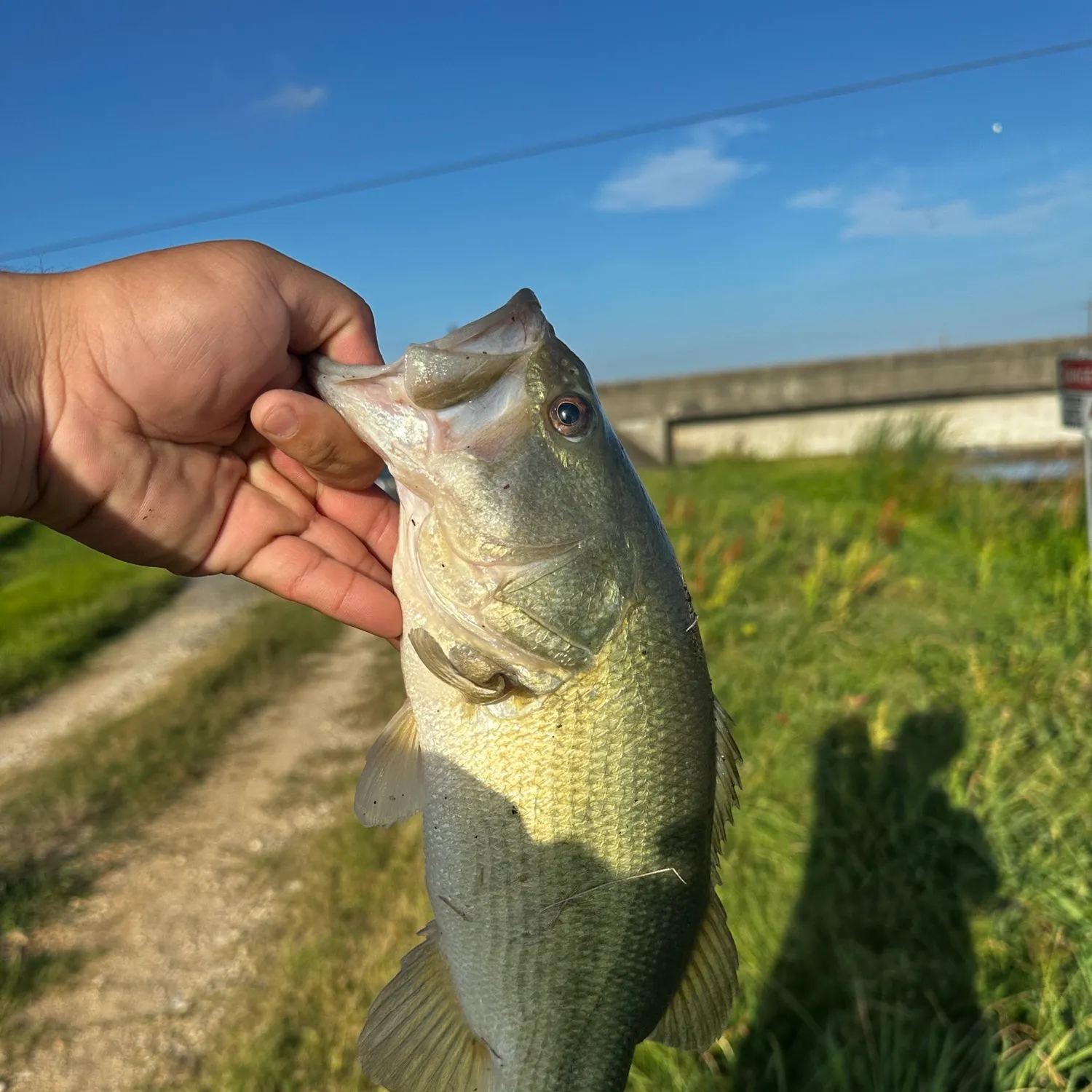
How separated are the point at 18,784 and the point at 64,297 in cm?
473

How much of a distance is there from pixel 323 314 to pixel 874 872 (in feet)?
11.9

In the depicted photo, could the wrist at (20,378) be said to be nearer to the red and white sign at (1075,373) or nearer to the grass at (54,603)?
the grass at (54,603)

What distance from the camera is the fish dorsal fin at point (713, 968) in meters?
1.91

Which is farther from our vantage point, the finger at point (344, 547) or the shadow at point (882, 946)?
the shadow at point (882, 946)

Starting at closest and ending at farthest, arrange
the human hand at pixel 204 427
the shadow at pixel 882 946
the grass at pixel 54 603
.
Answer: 1. the human hand at pixel 204 427
2. the shadow at pixel 882 946
3. the grass at pixel 54 603

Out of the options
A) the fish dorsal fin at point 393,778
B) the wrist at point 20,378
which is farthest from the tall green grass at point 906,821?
the wrist at point 20,378

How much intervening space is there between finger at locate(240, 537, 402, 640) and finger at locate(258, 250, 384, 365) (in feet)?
1.99

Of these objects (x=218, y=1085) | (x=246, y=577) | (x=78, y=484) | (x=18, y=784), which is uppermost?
(x=78, y=484)

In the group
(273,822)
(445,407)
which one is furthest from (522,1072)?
(273,822)

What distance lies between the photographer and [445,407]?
1.88 metres

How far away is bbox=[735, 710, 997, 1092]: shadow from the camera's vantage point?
10.6ft

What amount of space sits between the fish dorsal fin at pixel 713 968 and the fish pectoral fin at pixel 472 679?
0.47 meters

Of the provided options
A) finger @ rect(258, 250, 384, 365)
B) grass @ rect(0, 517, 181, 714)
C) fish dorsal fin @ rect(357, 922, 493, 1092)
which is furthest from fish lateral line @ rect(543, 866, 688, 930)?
grass @ rect(0, 517, 181, 714)

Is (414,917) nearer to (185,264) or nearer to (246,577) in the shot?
(246,577)
